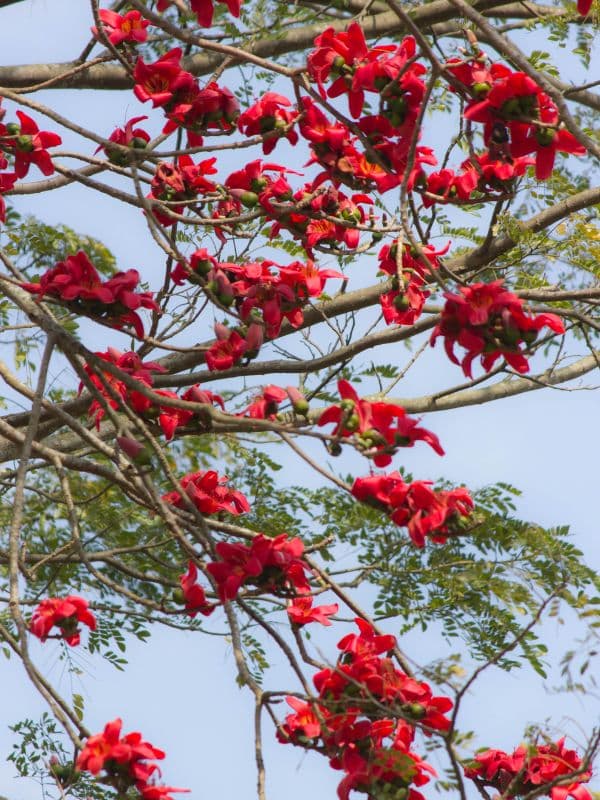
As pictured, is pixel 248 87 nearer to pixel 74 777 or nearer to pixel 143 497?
pixel 143 497

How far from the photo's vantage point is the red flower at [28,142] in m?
3.16

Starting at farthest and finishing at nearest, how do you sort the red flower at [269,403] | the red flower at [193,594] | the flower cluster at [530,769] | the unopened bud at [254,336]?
1. the unopened bud at [254,336]
2. the flower cluster at [530,769]
3. the red flower at [193,594]
4. the red flower at [269,403]

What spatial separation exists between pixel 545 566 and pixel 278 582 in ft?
6.87

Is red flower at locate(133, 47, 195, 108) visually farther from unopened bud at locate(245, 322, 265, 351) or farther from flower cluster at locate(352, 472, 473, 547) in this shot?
flower cluster at locate(352, 472, 473, 547)

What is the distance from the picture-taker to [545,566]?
4.26 m

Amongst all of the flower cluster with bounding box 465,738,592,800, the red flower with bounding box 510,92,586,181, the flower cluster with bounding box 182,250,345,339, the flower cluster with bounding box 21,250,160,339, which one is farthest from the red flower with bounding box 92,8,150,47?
the flower cluster with bounding box 465,738,592,800

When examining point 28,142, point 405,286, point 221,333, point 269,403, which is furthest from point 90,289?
point 405,286

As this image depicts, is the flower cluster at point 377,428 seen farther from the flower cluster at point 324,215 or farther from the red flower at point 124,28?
the red flower at point 124,28

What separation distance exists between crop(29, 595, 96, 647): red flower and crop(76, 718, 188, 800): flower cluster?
0.27 m

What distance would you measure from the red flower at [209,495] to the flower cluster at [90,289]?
16.9 inches

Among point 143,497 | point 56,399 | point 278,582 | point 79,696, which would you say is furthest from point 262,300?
point 56,399

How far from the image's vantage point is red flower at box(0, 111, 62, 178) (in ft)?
10.4

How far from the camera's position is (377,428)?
230cm

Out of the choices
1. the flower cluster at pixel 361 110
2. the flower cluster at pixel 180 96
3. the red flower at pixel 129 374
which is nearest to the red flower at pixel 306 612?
the red flower at pixel 129 374
